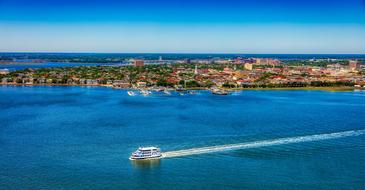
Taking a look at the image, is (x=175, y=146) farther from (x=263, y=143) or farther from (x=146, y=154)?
(x=263, y=143)

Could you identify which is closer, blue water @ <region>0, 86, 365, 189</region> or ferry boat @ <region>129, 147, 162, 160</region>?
blue water @ <region>0, 86, 365, 189</region>

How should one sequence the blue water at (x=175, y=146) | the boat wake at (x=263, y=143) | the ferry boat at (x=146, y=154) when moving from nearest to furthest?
the blue water at (x=175, y=146) → the ferry boat at (x=146, y=154) → the boat wake at (x=263, y=143)

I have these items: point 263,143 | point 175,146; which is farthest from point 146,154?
point 263,143

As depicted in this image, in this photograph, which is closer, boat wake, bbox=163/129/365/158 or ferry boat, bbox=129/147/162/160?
ferry boat, bbox=129/147/162/160

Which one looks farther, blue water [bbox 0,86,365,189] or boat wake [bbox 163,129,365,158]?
boat wake [bbox 163,129,365,158]

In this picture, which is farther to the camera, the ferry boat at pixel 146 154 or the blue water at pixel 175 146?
the ferry boat at pixel 146 154

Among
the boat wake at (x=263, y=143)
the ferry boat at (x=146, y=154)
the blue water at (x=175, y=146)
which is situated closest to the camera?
the blue water at (x=175, y=146)

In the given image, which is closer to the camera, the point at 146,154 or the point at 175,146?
the point at 146,154

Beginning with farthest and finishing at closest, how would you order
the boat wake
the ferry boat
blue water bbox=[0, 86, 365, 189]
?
the boat wake → the ferry boat → blue water bbox=[0, 86, 365, 189]

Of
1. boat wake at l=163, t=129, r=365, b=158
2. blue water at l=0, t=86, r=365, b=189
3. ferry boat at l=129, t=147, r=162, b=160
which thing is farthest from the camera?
boat wake at l=163, t=129, r=365, b=158

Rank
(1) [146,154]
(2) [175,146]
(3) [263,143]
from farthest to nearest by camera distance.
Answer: (3) [263,143] < (2) [175,146] < (1) [146,154]
